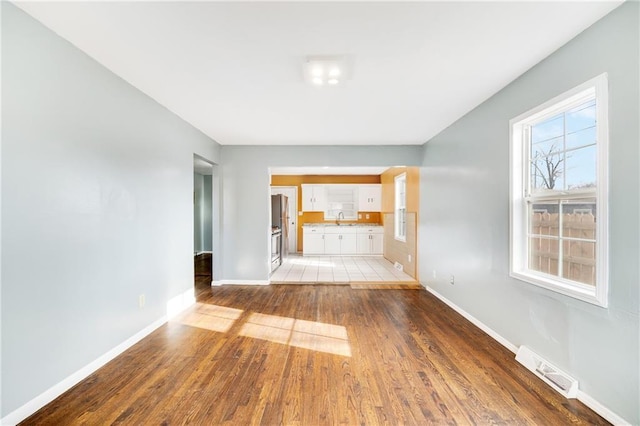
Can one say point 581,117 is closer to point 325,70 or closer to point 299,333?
point 325,70

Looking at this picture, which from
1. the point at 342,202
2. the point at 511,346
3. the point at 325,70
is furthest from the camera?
the point at 342,202

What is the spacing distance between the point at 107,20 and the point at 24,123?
30.3 inches

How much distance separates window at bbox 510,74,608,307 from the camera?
1680mm

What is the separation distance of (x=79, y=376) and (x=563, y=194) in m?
3.70

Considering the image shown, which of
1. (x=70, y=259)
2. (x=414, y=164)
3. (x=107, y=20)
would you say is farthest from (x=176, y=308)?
(x=414, y=164)

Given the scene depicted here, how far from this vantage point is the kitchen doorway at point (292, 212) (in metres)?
8.40

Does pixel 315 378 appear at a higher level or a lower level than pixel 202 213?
lower

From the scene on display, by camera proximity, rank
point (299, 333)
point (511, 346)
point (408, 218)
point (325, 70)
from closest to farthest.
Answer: point (325, 70) < point (511, 346) < point (299, 333) < point (408, 218)

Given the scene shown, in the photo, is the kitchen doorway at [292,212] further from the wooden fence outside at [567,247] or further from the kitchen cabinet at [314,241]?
the wooden fence outside at [567,247]

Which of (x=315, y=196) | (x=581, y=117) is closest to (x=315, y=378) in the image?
(x=581, y=117)

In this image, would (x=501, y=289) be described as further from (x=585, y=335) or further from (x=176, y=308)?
(x=176, y=308)

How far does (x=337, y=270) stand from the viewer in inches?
234

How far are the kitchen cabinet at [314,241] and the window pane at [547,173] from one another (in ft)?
19.1

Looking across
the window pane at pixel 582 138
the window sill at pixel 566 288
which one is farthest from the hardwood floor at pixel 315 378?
the window pane at pixel 582 138
